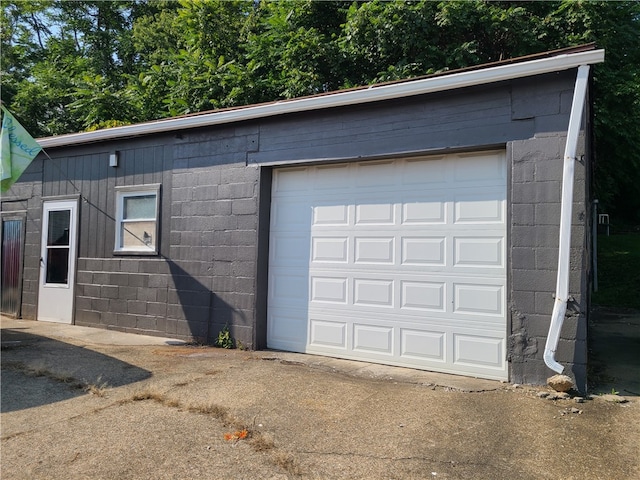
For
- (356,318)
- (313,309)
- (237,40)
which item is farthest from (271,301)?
(237,40)

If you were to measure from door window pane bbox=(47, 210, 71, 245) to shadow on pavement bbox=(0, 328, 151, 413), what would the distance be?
260 centimetres

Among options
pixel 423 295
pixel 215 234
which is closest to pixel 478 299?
pixel 423 295

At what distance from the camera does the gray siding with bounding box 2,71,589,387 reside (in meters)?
5.13

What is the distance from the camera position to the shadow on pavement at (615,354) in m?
5.21

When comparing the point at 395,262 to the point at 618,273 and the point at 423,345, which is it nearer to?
the point at 423,345

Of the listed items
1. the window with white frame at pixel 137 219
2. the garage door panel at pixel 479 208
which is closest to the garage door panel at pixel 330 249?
the garage door panel at pixel 479 208

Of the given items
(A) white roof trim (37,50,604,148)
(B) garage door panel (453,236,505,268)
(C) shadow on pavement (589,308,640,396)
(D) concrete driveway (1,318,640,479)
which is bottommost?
(D) concrete driveway (1,318,640,479)

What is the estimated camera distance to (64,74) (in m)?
19.3

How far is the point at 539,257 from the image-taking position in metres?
5.13

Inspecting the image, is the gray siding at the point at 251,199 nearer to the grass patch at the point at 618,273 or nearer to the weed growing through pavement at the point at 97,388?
the weed growing through pavement at the point at 97,388

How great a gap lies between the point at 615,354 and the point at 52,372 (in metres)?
7.32

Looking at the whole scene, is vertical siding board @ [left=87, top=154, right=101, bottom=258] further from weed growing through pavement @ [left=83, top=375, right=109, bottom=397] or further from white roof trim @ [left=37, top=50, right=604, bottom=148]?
weed growing through pavement @ [left=83, top=375, right=109, bottom=397]

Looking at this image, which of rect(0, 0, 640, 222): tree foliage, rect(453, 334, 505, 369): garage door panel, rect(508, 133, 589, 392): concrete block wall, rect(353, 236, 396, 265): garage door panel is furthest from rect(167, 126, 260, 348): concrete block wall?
rect(0, 0, 640, 222): tree foliage

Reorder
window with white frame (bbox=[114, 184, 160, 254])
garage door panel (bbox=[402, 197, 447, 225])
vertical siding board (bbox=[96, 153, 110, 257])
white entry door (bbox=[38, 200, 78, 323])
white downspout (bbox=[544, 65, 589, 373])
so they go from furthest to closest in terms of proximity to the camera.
A: white entry door (bbox=[38, 200, 78, 323])
vertical siding board (bbox=[96, 153, 110, 257])
window with white frame (bbox=[114, 184, 160, 254])
garage door panel (bbox=[402, 197, 447, 225])
white downspout (bbox=[544, 65, 589, 373])
